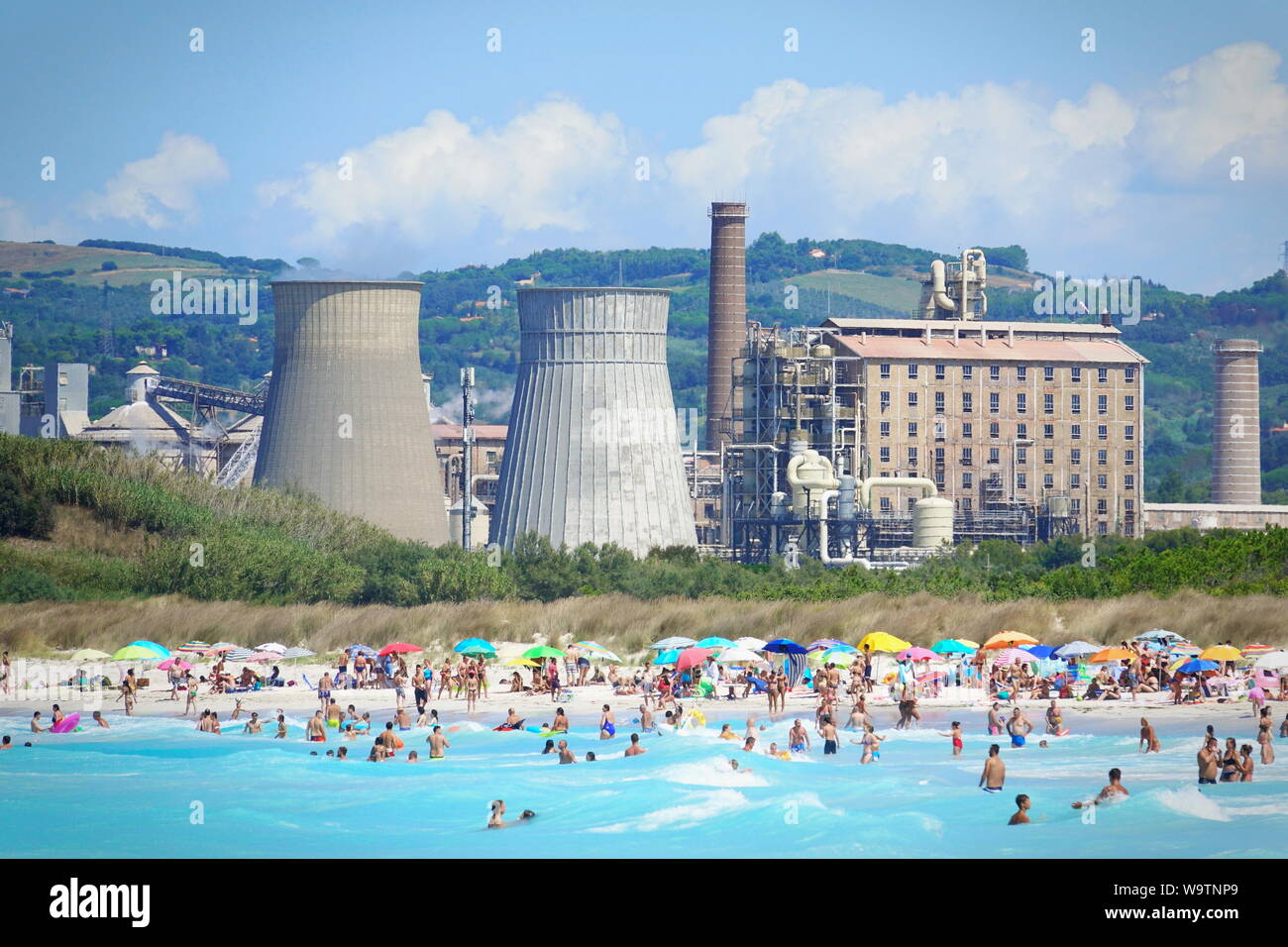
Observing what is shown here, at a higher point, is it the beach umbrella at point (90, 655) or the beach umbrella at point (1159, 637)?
the beach umbrella at point (1159, 637)

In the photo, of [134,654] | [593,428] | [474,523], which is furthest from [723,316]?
[134,654]

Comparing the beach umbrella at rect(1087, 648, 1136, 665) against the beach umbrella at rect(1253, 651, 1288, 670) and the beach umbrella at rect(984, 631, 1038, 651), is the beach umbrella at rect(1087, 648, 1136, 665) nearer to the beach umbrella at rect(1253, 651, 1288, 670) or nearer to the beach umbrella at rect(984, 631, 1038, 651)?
the beach umbrella at rect(984, 631, 1038, 651)

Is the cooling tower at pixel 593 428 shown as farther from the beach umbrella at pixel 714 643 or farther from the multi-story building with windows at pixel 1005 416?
the beach umbrella at pixel 714 643

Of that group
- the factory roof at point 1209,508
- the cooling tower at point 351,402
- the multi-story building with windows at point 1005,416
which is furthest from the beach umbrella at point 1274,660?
the factory roof at point 1209,508

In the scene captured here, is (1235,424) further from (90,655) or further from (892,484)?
(90,655)

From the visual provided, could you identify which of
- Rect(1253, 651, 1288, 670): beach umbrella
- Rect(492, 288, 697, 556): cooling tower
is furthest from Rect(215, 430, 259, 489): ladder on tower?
Rect(1253, 651, 1288, 670): beach umbrella
